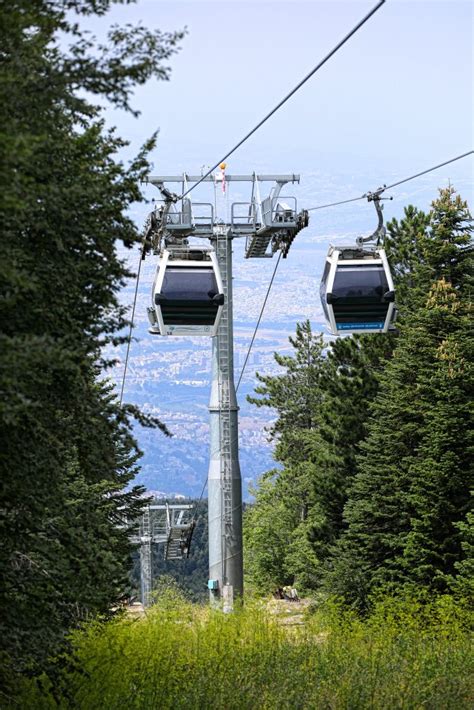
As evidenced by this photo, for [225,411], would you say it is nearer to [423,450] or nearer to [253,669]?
[423,450]

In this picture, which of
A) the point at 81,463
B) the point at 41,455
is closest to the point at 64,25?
the point at 41,455

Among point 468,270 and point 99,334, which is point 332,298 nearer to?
point 468,270

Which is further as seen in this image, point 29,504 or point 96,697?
point 96,697

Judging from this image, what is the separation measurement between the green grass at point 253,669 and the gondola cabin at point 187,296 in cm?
630

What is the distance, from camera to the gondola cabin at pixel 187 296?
24.5 metres

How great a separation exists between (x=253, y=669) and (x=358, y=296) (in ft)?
34.8

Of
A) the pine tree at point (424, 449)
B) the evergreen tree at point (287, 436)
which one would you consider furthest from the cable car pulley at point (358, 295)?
the evergreen tree at point (287, 436)

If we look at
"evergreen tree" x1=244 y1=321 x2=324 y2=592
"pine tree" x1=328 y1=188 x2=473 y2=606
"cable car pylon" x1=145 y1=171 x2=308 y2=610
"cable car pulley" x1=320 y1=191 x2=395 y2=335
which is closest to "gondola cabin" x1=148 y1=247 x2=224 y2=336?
"cable car pulley" x1=320 y1=191 x2=395 y2=335

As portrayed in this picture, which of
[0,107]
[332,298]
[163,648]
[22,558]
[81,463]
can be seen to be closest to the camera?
[0,107]

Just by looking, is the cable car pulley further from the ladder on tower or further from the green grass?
the ladder on tower

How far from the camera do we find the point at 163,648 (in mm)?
17281

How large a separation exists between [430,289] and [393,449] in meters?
4.48

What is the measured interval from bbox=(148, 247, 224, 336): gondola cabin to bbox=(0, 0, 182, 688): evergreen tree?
11999 mm

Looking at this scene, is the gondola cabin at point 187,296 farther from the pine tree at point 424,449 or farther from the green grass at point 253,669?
the pine tree at point 424,449
